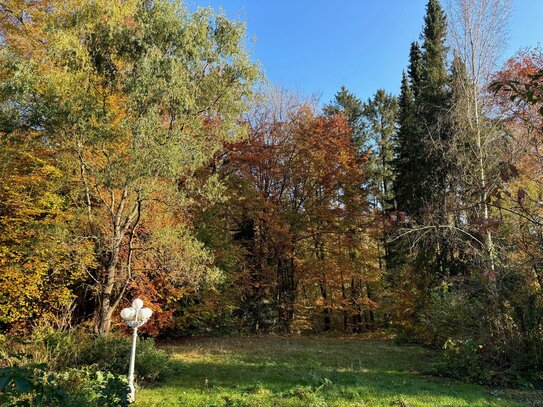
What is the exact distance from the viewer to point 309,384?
6746 millimetres

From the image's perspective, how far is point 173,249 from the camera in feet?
30.4

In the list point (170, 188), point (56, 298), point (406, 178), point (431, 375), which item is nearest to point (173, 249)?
point (170, 188)

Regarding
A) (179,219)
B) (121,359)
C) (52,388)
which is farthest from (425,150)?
(52,388)

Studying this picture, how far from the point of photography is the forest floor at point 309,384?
593cm

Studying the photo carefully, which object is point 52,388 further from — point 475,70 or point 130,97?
point 475,70

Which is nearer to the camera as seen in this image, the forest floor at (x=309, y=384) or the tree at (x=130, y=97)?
A: the forest floor at (x=309, y=384)

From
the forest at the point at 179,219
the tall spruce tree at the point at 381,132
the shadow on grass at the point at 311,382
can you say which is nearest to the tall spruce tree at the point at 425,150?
the forest at the point at 179,219

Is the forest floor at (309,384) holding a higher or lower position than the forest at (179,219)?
lower

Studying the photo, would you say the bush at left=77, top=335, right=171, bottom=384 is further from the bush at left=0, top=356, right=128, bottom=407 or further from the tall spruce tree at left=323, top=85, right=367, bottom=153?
the tall spruce tree at left=323, top=85, right=367, bottom=153

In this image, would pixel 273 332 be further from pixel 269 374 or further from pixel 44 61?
pixel 44 61

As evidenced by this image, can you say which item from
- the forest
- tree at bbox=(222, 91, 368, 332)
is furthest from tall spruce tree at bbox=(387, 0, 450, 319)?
tree at bbox=(222, 91, 368, 332)

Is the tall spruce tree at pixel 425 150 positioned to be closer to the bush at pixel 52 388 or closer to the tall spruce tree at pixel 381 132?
the tall spruce tree at pixel 381 132

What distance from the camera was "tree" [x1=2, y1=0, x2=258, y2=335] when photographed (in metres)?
7.94

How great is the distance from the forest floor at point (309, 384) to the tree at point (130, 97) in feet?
8.01
